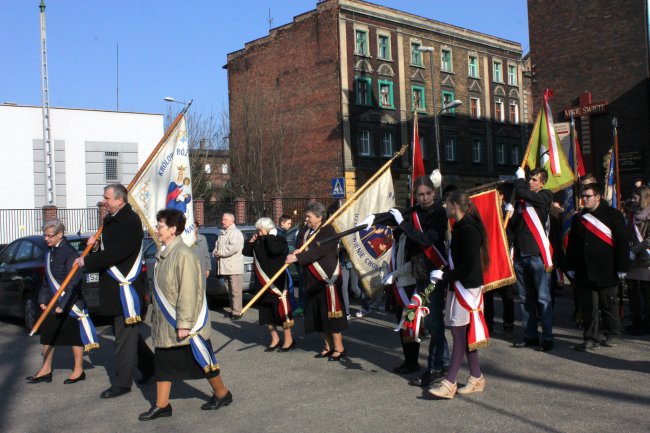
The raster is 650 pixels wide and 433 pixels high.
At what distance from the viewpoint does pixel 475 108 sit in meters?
48.9

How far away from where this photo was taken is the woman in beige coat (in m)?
6.01

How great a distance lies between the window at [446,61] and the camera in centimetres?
4626

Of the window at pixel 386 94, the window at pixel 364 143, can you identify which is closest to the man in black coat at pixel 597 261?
the window at pixel 364 143

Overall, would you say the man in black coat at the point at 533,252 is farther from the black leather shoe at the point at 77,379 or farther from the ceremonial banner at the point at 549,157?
the black leather shoe at the point at 77,379

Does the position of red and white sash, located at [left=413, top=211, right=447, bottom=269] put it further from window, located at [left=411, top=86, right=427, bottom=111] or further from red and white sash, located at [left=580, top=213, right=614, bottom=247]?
window, located at [left=411, top=86, right=427, bottom=111]

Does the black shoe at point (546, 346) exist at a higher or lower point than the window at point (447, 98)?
lower

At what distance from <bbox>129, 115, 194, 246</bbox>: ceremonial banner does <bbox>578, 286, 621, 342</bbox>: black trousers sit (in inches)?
179

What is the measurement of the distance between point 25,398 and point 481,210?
503 centimetres

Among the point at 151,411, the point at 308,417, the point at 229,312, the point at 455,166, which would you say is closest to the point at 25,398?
the point at 151,411

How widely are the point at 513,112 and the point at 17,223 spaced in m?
36.1

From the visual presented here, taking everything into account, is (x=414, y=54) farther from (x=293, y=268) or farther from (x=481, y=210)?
(x=481, y=210)

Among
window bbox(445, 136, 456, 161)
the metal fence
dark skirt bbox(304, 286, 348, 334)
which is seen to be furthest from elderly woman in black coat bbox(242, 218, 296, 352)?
window bbox(445, 136, 456, 161)

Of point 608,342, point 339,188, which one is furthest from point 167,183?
point 339,188

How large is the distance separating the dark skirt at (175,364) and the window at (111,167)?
26.8m
